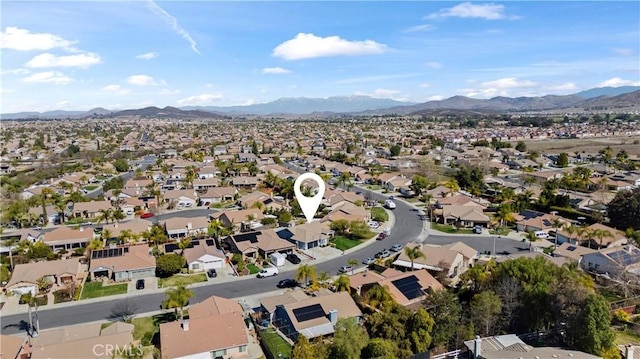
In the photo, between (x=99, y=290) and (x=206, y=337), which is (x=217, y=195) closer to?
(x=99, y=290)

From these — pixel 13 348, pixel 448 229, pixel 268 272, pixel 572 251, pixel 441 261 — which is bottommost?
pixel 448 229

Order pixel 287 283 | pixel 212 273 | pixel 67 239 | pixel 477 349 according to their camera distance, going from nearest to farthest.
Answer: pixel 477 349 < pixel 287 283 < pixel 212 273 < pixel 67 239

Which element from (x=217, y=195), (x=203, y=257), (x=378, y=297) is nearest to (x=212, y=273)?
(x=203, y=257)

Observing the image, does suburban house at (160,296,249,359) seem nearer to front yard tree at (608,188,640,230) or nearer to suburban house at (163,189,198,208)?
suburban house at (163,189,198,208)

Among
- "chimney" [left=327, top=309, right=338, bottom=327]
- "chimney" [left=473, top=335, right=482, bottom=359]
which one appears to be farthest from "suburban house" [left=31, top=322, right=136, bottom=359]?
"chimney" [left=473, top=335, right=482, bottom=359]

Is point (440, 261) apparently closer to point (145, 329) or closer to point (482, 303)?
point (482, 303)

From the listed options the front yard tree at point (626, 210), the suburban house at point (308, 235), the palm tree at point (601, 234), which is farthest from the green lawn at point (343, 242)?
the front yard tree at point (626, 210)

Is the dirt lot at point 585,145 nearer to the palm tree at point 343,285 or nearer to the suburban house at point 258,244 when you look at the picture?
the suburban house at point 258,244
